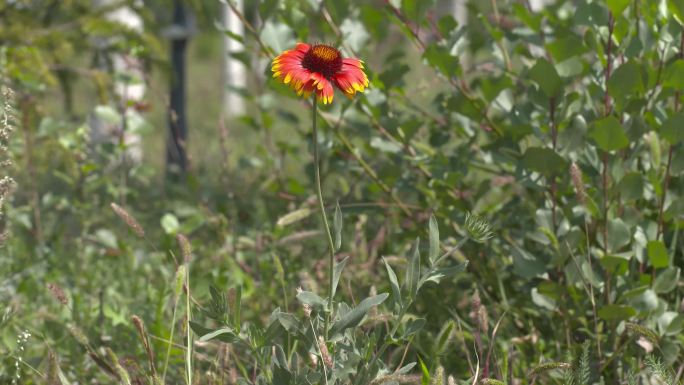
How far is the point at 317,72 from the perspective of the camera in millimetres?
1473

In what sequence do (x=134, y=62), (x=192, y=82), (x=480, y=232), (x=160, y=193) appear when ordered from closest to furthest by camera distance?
(x=480, y=232)
(x=134, y=62)
(x=160, y=193)
(x=192, y=82)

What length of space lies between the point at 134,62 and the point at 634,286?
1802 mm

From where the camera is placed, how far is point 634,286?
2.10m

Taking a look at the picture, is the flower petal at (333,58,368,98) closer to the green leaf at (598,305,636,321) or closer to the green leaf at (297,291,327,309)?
the green leaf at (297,291,327,309)

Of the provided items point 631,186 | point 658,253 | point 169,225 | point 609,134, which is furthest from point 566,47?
point 169,225

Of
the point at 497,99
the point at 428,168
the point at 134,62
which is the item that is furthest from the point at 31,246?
the point at 497,99

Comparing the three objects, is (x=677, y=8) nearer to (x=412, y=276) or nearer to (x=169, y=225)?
(x=412, y=276)

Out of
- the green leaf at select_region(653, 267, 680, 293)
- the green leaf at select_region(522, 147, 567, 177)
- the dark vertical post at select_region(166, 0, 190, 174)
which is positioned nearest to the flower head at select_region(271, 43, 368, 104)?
the green leaf at select_region(522, 147, 567, 177)

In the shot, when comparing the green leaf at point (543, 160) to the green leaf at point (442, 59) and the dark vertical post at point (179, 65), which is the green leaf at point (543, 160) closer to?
the green leaf at point (442, 59)

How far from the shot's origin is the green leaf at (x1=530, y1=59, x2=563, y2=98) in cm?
196

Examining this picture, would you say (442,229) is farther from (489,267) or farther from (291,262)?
(291,262)

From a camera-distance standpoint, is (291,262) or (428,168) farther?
(291,262)

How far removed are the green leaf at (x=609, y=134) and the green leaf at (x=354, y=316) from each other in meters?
0.67

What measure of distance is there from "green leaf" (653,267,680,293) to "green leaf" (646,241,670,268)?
0.02m
